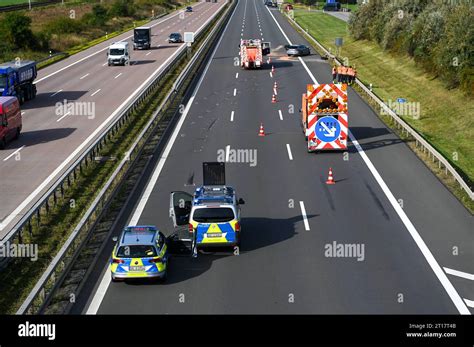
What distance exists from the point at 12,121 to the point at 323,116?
15924 mm

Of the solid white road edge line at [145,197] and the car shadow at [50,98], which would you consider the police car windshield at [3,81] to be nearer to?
the car shadow at [50,98]

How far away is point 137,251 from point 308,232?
6682 mm

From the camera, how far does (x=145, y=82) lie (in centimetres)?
5925

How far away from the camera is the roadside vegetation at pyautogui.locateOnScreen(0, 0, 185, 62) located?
262 feet

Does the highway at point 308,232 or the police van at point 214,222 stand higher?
the police van at point 214,222

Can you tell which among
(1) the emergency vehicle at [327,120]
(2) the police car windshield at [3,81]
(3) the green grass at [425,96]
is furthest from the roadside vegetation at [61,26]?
(1) the emergency vehicle at [327,120]

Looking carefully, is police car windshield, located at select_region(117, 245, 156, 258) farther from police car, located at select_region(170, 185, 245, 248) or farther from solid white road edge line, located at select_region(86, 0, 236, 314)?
police car, located at select_region(170, 185, 245, 248)

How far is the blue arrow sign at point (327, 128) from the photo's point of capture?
35.1 m

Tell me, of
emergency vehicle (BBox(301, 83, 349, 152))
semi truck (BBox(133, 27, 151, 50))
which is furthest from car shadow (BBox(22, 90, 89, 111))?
semi truck (BBox(133, 27, 151, 50))

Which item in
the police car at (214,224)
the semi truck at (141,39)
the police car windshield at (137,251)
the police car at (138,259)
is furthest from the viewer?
the semi truck at (141,39)

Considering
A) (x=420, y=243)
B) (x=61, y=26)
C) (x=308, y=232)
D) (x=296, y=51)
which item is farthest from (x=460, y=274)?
(x=61, y=26)

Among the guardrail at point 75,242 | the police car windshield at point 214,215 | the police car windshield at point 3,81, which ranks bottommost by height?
the guardrail at point 75,242

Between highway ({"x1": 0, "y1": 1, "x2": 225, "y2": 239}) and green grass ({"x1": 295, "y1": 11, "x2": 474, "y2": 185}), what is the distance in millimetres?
18004

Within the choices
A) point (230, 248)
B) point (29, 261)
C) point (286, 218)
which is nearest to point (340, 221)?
point (286, 218)
